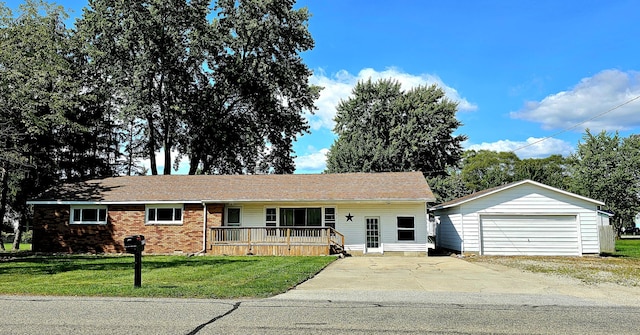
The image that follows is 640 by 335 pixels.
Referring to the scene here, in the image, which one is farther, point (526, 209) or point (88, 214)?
point (88, 214)

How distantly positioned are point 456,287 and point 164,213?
1552 centimetres

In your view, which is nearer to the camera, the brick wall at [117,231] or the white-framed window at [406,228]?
the white-framed window at [406,228]

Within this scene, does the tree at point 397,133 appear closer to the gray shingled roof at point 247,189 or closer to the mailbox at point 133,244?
the gray shingled roof at point 247,189

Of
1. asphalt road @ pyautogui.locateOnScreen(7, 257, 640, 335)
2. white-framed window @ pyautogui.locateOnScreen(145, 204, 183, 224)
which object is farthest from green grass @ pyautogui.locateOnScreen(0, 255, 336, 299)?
white-framed window @ pyautogui.locateOnScreen(145, 204, 183, 224)

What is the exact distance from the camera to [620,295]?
900cm

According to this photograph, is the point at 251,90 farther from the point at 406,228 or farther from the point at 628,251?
the point at 628,251

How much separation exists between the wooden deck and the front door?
138cm

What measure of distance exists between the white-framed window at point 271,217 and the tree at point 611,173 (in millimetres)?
32219

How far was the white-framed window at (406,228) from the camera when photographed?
68.8 feet

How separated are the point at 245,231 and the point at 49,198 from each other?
387 inches

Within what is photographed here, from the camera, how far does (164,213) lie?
70.8 ft

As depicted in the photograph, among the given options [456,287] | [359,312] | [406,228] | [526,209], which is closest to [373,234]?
[406,228]

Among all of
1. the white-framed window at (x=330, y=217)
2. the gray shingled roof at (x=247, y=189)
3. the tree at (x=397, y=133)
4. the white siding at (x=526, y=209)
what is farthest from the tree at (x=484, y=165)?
the white-framed window at (x=330, y=217)

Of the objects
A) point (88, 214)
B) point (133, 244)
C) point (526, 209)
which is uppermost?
point (88, 214)
